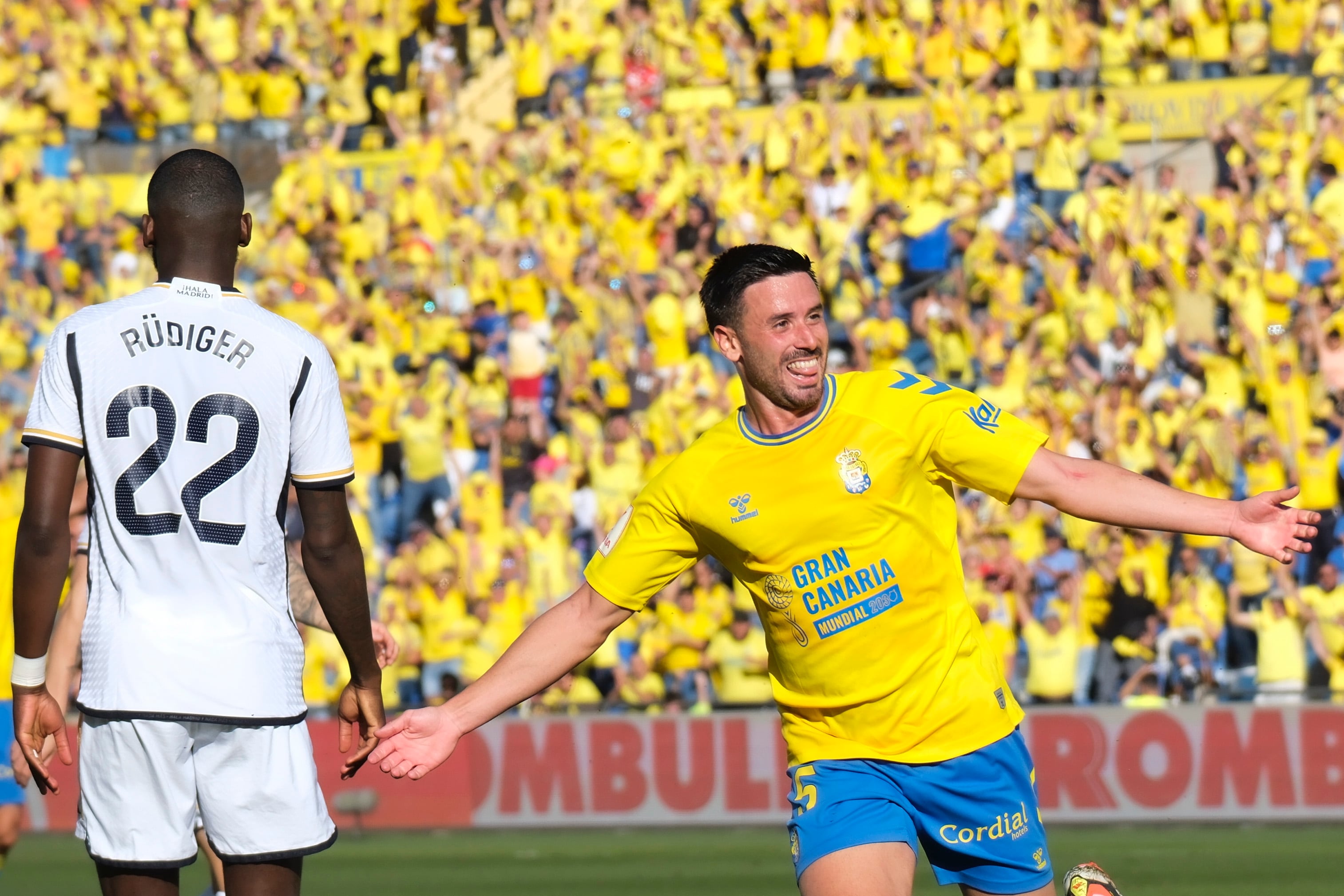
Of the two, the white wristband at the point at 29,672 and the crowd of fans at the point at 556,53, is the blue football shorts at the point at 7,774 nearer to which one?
the white wristband at the point at 29,672

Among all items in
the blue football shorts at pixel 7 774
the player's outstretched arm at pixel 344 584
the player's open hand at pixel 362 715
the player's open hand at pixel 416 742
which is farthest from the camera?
the blue football shorts at pixel 7 774

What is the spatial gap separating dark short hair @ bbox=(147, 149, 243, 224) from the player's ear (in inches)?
56.4

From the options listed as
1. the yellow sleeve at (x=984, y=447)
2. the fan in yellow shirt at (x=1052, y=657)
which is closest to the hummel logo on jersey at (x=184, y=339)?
the yellow sleeve at (x=984, y=447)

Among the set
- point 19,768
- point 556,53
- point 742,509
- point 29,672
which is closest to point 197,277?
point 29,672

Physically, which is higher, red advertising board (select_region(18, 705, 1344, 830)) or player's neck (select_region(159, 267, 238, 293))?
player's neck (select_region(159, 267, 238, 293))

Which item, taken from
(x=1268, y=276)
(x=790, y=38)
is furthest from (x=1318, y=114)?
(x=790, y=38)

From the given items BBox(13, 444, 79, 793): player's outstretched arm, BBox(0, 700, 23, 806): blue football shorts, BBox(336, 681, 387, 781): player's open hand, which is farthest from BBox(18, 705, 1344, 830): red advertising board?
BBox(13, 444, 79, 793): player's outstretched arm

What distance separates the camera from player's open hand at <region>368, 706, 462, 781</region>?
4.83 metres

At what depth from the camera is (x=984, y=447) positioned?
16.0 ft

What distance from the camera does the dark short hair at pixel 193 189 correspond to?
439 cm

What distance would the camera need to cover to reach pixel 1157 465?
47.4ft

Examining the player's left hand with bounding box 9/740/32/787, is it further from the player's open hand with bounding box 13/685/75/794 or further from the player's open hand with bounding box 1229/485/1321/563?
the player's open hand with bounding box 1229/485/1321/563

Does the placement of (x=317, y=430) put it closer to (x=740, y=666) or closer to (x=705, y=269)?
(x=740, y=666)

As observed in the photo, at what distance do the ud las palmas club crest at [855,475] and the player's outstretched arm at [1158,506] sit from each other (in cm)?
41
